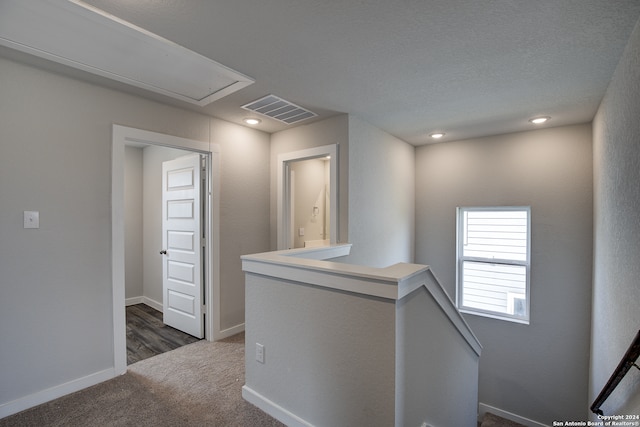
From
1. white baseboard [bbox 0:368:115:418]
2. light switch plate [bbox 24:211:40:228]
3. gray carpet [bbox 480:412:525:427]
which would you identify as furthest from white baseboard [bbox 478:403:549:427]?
→ light switch plate [bbox 24:211:40:228]

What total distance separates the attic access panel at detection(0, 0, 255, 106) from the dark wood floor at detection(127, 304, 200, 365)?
7.97 feet

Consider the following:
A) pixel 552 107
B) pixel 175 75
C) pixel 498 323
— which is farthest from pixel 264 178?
pixel 498 323

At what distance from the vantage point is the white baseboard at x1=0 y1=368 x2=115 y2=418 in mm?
1902

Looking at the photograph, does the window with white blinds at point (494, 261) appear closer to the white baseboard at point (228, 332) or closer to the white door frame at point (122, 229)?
the white baseboard at point (228, 332)

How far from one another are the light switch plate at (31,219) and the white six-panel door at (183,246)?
1.30 m

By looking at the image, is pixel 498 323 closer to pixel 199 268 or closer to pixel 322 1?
pixel 199 268

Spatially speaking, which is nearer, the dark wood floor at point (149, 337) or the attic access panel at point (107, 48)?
the attic access panel at point (107, 48)

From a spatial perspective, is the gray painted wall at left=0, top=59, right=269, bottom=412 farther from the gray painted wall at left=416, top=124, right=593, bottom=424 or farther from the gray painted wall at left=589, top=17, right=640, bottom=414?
the gray painted wall at left=416, top=124, right=593, bottom=424

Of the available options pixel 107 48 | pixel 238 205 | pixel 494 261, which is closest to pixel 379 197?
pixel 238 205

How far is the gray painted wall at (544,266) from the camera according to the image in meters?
3.29

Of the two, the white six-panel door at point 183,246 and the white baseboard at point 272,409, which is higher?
the white six-panel door at point 183,246

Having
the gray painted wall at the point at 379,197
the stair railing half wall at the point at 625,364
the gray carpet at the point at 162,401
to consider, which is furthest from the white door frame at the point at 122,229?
the stair railing half wall at the point at 625,364

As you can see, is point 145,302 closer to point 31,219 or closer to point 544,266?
point 31,219

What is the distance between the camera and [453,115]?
10.1ft
